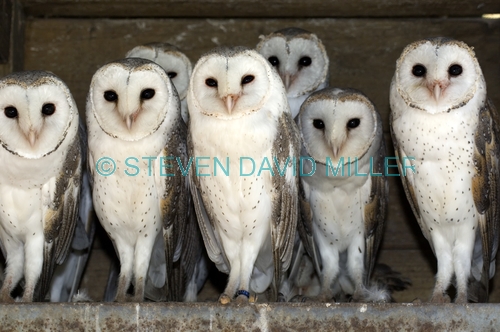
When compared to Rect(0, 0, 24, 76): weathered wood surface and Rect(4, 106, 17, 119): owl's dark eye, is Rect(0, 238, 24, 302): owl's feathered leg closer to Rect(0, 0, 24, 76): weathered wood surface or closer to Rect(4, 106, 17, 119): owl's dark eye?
Rect(4, 106, 17, 119): owl's dark eye

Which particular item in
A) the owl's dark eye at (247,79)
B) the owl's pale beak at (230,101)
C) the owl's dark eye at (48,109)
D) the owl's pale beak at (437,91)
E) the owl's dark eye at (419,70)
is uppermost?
the owl's dark eye at (419,70)

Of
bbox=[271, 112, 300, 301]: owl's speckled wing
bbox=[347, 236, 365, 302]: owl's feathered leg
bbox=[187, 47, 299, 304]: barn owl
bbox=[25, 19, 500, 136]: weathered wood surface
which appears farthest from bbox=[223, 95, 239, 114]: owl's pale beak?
bbox=[25, 19, 500, 136]: weathered wood surface

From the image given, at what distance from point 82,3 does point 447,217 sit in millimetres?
1658

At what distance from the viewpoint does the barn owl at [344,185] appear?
3158mm

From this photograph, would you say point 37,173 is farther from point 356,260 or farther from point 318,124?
point 356,260

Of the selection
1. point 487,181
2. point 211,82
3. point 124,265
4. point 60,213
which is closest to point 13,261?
point 60,213

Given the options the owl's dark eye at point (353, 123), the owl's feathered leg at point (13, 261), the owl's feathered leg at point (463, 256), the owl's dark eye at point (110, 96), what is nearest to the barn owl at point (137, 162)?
the owl's dark eye at point (110, 96)

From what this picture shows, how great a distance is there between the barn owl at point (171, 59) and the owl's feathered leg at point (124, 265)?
67 cm

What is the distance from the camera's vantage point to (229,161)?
9.52 ft

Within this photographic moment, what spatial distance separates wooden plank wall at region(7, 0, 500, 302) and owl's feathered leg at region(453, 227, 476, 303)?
0.58 meters

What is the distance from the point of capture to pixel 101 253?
12.0 feet

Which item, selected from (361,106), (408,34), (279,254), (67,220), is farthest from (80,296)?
(408,34)

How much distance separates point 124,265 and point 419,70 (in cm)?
121

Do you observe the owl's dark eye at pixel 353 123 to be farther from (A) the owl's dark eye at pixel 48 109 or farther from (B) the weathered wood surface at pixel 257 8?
(A) the owl's dark eye at pixel 48 109
